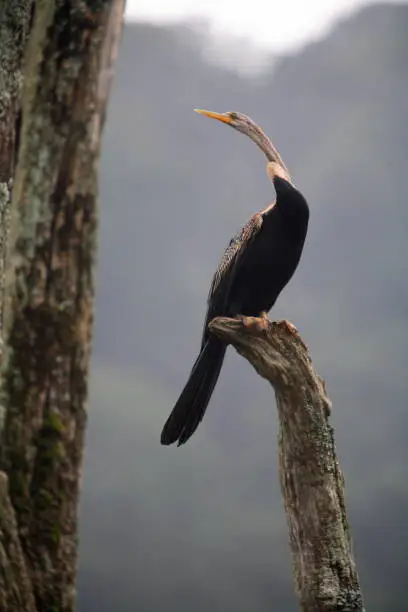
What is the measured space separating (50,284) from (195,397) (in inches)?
57.7

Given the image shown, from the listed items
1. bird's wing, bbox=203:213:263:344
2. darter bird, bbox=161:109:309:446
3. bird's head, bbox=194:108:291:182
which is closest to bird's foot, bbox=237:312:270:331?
darter bird, bbox=161:109:309:446

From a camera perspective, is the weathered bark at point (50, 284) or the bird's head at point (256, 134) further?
the bird's head at point (256, 134)

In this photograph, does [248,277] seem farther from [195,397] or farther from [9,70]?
[9,70]

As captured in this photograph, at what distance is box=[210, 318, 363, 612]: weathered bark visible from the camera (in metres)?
2.56

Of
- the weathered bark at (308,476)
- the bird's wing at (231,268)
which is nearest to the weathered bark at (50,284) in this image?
the weathered bark at (308,476)

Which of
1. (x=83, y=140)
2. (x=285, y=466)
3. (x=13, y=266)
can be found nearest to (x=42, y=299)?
(x=13, y=266)

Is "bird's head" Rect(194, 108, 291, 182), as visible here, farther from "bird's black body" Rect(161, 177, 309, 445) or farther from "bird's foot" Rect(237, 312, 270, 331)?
"bird's foot" Rect(237, 312, 270, 331)

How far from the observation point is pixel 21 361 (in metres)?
1.75

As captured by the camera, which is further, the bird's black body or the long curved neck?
the long curved neck

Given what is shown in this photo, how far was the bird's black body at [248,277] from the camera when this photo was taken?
3.06 m

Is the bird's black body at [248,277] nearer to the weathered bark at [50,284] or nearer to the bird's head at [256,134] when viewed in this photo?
the bird's head at [256,134]

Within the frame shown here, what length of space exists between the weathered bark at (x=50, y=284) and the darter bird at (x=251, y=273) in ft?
4.15

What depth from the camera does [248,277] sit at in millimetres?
3379

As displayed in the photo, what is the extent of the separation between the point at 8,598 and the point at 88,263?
929mm
